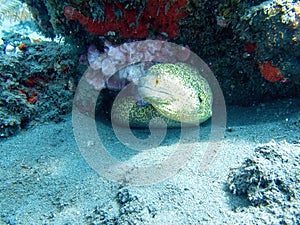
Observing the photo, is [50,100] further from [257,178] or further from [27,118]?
[257,178]

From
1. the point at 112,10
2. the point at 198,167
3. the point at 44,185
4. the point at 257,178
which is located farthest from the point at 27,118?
the point at 257,178

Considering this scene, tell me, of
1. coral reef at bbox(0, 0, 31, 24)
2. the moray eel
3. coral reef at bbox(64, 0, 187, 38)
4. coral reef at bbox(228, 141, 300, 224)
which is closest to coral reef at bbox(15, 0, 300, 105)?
coral reef at bbox(64, 0, 187, 38)

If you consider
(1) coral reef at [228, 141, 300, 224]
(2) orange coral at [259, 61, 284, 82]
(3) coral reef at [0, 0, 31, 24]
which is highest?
(3) coral reef at [0, 0, 31, 24]

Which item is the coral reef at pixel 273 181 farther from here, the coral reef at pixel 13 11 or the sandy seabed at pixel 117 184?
the coral reef at pixel 13 11

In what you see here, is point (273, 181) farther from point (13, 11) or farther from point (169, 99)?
point (13, 11)

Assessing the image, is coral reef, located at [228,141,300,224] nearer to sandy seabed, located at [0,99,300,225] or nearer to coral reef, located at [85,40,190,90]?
sandy seabed, located at [0,99,300,225]

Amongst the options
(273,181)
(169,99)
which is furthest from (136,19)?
(273,181)

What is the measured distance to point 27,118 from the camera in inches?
123

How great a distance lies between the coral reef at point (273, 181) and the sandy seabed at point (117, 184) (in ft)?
0.21

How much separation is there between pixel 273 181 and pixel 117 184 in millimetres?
1258

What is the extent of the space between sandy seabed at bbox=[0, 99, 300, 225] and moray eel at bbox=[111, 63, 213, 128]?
25cm

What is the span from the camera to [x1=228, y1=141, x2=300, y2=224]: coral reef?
1.44 metres

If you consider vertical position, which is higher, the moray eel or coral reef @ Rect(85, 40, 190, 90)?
coral reef @ Rect(85, 40, 190, 90)

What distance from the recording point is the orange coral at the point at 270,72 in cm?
274
